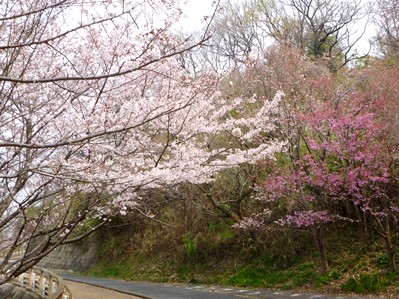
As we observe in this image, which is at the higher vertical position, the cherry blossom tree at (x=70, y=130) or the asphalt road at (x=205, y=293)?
the cherry blossom tree at (x=70, y=130)

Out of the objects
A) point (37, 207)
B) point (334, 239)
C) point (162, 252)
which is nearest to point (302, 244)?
point (334, 239)

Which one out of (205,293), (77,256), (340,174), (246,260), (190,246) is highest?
(340,174)

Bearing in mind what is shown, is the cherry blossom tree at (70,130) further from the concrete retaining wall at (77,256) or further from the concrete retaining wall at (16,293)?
the concrete retaining wall at (77,256)

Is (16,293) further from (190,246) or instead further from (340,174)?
(340,174)

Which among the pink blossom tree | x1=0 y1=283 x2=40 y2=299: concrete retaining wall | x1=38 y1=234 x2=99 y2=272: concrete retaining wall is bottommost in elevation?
x1=0 y1=283 x2=40 y2=299: concrete retaining wall

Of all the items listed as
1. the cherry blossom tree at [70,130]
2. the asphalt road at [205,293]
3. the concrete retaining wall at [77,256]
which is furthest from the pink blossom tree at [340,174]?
the concrete retaining wall at [77,256]

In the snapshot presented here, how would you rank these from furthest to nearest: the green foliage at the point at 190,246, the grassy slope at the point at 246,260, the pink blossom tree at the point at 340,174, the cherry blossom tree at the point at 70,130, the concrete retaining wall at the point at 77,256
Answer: the concrete retaining wall at the point at 77,256 < the green foliage at the point at 190,246 < the grassy slope at the point at 246,260 < the pink blossom tree at the point at 340,174 < the cherry blossom tree at the point at 70,130

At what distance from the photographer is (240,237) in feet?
55.7

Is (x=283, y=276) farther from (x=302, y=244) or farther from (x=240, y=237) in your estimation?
(x=240, y=237)

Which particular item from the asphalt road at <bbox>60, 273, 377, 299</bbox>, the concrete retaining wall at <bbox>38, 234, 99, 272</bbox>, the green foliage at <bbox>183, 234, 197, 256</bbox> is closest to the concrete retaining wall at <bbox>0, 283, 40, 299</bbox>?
the asphalt road at <bbox>60, 273, 377, 299</bbox>

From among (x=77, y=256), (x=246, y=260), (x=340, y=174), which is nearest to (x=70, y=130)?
(x=340, y=174)

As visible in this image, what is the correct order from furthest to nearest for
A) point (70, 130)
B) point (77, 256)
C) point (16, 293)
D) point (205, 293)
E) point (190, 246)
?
point (77, 256)
point (190, 246)
point (16, 293)
point (205, 293)
point (70, 130)

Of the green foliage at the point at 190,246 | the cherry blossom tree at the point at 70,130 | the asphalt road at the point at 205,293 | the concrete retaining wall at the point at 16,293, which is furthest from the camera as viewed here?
the green foliage at the point at 190,246

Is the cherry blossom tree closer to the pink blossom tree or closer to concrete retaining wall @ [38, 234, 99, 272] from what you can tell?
the pink blossom tree
